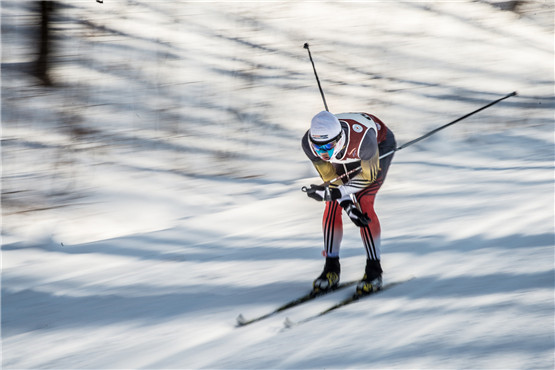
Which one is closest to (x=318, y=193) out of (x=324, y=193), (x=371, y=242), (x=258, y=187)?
(x=324, y=193)

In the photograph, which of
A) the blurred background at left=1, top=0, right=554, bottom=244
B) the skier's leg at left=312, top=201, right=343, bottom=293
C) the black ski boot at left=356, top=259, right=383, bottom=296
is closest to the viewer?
the black ski boot at left=356, top=259, right=383, bottom=296

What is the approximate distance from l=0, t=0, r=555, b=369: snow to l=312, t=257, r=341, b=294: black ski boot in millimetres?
99

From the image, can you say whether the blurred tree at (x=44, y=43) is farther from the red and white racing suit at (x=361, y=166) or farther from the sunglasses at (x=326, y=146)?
the sunglasses at (x=326, y=146)

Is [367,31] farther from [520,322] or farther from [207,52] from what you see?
[520,322]

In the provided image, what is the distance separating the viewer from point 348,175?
3.18 meters

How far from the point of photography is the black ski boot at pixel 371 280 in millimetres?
3094

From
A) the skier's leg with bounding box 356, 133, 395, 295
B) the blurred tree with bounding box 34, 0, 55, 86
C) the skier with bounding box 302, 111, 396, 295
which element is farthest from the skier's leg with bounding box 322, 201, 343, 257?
the blurred tree with bounding box 34, 0, 55, 86

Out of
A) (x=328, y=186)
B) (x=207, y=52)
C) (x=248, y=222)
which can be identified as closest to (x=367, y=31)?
(x=207, y=52)

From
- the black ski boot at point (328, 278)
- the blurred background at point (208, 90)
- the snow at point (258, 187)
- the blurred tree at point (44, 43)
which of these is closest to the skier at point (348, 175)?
the black ski boot at point (328, 278)

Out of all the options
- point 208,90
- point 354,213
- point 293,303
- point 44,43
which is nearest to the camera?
point 354,213

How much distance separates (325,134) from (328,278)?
0.96m

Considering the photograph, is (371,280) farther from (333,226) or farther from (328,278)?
(333,226)

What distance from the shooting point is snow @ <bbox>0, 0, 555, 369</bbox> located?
2.69 m

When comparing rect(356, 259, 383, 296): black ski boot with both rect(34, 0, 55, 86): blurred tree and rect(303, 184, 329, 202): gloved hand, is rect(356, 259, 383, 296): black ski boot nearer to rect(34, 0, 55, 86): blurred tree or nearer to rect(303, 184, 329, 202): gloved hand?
rect(303, 184, 329, 202): gloved hand
